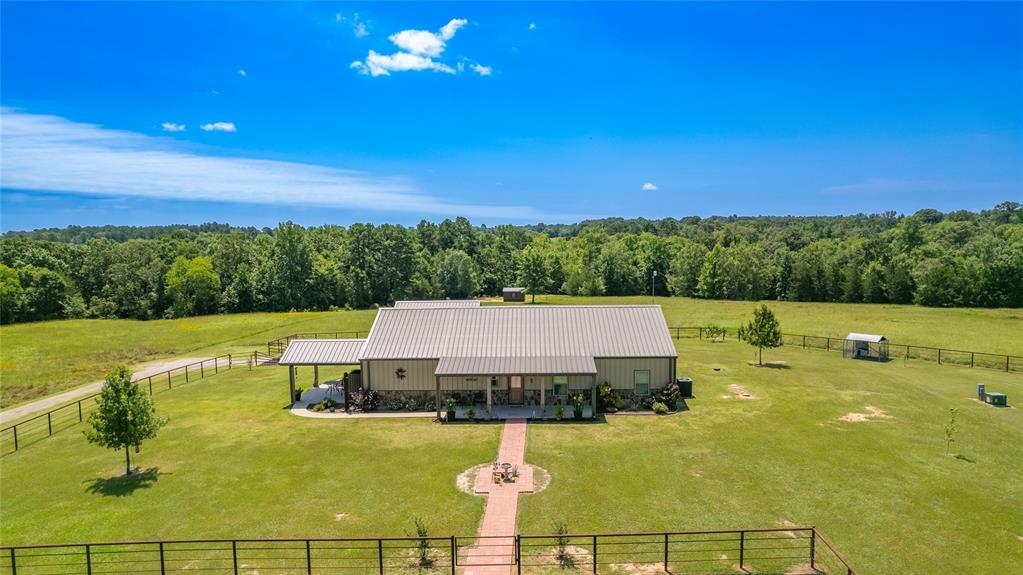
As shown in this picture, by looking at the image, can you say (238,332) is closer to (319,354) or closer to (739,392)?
(319,354)

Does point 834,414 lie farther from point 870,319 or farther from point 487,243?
point 487,243

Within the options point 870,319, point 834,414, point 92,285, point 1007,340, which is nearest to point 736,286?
point 870,319

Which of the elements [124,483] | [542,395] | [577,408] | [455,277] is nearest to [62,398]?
[124,483]

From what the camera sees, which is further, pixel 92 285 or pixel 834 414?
pixel 92 285

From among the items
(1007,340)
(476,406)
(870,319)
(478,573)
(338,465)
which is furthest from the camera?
(870,319)

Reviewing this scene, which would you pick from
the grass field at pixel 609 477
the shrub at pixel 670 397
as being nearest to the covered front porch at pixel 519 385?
the grass field at pixel 609 477

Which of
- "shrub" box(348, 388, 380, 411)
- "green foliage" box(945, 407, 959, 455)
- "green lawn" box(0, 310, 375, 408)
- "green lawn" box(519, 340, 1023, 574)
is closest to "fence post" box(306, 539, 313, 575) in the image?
"green lawn" box(519, 340, 1023, 574)

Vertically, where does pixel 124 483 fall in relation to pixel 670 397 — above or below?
below
